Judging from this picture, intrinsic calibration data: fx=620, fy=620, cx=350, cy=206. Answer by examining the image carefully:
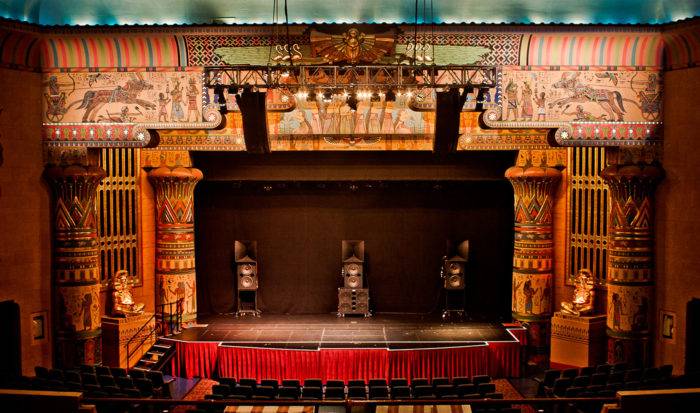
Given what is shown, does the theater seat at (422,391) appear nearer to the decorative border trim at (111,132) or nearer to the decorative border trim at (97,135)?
the decorative border trim at (111,132)

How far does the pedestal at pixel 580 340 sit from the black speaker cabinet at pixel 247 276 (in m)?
7.30

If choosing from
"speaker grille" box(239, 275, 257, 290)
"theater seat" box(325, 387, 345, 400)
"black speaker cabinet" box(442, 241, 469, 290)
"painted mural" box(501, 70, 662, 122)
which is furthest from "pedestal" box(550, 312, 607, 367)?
"speaker grille" box(239, 275, 257, 290)

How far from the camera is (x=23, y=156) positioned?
11.5 meters

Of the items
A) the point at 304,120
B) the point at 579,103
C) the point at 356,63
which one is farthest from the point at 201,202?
the point at 579,103

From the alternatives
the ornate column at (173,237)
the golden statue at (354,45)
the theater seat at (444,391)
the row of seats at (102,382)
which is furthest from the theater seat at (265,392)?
the golden statue at (354,45)

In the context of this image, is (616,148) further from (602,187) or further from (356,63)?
(356,63)

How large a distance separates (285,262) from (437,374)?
18.5 feet

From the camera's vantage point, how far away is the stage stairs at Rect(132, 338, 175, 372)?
12594mm

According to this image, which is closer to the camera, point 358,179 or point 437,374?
point 437,374

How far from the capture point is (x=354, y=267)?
613 inches

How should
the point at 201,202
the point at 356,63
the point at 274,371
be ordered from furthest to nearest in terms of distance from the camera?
the point at 201,202, the point at 274,371, the point at 356,63

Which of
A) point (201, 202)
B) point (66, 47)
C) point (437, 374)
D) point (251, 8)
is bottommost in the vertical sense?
point (437, 374)

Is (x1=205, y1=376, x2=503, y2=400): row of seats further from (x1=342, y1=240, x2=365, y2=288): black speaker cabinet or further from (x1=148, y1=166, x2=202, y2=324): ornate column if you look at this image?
(x1=342, y1=240, x2=365, y2=288): black speaker cabinet

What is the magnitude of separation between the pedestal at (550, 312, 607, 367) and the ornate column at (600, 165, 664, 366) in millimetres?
861
